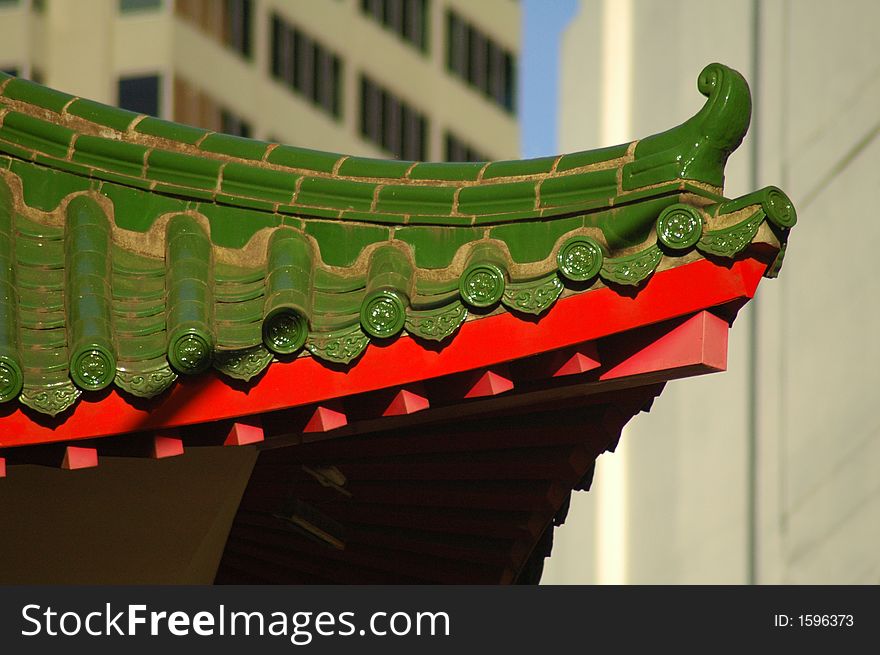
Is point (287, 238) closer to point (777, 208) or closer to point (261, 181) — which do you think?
point (261, 181)

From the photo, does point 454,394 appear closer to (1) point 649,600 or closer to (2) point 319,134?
(1) point 649,600


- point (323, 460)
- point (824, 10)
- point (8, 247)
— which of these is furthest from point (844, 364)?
point (8, 247)

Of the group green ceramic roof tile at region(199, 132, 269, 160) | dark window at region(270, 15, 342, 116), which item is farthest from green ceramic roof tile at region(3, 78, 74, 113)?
dark window at region(270, 15, 342, 116)

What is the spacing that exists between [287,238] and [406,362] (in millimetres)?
716

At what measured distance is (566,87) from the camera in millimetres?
32594

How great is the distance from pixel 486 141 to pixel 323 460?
28.6 m

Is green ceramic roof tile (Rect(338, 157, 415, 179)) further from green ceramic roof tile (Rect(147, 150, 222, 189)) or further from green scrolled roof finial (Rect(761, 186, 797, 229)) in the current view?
green scrolled roof finial (Rect(761, 186, 797, 229))

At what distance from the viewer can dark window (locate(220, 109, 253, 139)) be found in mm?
29844

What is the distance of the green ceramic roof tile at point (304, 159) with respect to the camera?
19.2ft

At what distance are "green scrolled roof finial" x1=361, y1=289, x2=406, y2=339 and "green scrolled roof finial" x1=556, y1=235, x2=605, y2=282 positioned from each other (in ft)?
1.84

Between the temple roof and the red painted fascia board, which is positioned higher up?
the temple roof

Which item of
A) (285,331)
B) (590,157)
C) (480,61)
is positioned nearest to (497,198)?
(590,157)

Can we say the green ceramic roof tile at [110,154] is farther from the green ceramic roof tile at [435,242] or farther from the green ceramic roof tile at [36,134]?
the green ceramic roof tile at [435,242]

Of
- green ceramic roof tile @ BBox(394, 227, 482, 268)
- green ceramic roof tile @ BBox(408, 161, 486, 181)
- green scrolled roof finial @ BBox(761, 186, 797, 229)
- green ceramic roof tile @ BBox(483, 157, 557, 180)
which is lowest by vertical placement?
green scrolled roof finial @ BBox(761, 186, 797, 229)
